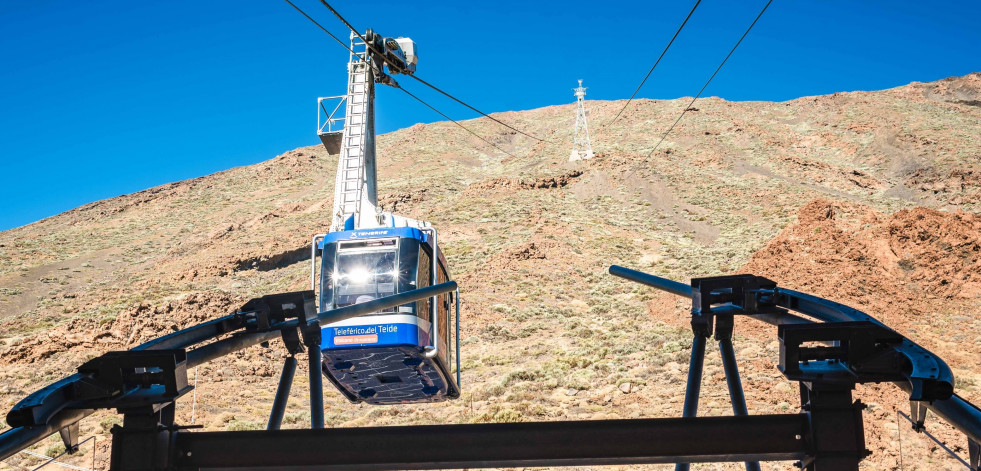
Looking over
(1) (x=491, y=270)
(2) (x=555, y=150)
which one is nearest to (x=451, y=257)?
(1) (x=491, y=270)

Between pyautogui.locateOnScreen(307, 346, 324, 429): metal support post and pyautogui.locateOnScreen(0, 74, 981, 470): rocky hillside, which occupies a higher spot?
pyautogui.locateOnScreen(0, 74, 981, 470): rocky hillside

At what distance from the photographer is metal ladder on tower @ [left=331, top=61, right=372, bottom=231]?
1524cm

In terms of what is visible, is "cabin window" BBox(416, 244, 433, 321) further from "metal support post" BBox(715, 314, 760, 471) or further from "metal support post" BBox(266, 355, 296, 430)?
"metal support post" BBox(715, 314, 760, 471)

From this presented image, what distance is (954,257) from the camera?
26062 millimetres

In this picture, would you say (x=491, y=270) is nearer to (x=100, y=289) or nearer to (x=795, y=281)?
(x=795, y=281)

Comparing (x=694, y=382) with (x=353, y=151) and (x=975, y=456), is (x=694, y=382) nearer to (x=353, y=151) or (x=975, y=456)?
(x=975, y=456)

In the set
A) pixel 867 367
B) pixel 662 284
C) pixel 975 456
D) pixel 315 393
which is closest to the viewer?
pixel 975 456

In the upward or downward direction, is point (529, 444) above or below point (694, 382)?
below

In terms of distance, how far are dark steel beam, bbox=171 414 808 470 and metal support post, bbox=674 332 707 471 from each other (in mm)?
2054

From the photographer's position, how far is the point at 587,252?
4044cm

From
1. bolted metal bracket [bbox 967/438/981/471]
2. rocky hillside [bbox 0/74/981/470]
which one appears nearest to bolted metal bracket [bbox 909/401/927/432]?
bolted metal bracket [bbox 967/438/981/471]

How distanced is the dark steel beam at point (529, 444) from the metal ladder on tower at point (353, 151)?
12393 millimetres

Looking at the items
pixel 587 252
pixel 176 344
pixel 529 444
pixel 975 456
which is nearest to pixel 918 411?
pixel 975 456

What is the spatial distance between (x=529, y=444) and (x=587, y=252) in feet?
125
